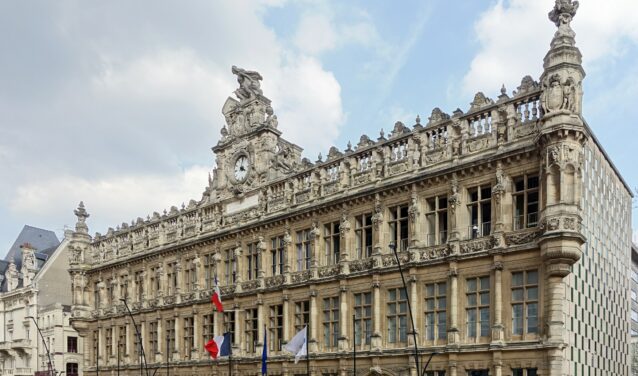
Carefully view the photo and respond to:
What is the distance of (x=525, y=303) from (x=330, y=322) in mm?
11661

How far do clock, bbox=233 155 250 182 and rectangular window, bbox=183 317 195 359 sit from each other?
1031 centimetres

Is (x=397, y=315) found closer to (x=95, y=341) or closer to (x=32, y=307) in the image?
(x=95, y=341)

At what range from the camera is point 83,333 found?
186 ft

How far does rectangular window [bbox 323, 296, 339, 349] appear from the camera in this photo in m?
36.0

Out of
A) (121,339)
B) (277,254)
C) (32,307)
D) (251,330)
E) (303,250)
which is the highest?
(303,250)

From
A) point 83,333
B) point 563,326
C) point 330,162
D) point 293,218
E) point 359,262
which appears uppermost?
point 330,162

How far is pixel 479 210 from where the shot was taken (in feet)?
99.9

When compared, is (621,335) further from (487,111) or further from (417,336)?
(487,111)

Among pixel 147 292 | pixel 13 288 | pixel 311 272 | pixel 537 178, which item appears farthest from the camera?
pixel 13 288

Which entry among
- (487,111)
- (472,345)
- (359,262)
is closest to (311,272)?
(359,262)

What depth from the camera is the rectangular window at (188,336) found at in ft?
151

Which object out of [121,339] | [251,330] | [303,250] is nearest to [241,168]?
[303,250]

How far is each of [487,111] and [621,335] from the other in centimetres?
1501

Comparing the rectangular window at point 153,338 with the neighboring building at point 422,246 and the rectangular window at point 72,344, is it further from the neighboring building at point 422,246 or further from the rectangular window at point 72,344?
the rectangular window at point 72,344
